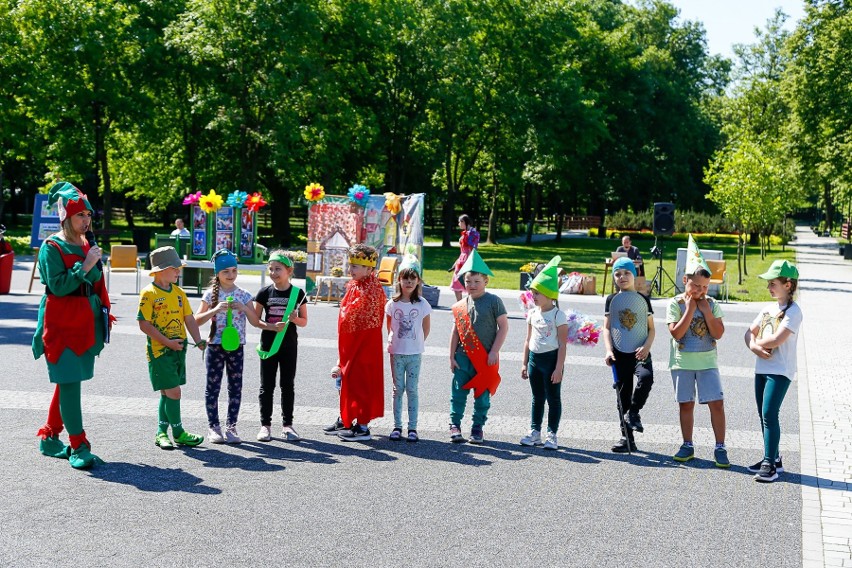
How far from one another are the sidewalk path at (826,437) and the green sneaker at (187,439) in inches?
184

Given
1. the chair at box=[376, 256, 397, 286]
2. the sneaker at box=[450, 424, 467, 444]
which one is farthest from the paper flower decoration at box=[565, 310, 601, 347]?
the chair at box=[376, 256, 397, 286]

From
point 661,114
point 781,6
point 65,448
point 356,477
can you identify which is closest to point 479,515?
point 356,477

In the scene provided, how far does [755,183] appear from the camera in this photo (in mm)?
30484

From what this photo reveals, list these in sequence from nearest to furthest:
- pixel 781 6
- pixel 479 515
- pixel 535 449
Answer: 1. pixel 479 515
2. pixel 535 449
3. pixel 781 6

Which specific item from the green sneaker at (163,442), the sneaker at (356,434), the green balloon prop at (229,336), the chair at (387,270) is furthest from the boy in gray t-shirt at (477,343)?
the chair at (387,270)

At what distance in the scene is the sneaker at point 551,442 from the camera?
8258 millimetres

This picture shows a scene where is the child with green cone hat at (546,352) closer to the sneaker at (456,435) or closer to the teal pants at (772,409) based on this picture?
the sneaker at (456,435)

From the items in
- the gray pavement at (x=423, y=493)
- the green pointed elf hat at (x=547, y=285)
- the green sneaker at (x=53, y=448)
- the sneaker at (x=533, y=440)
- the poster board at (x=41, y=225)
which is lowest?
the gray pavement at (x=423, y=493)

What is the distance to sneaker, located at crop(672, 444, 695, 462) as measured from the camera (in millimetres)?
7922

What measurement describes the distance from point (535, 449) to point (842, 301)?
62.6 ft

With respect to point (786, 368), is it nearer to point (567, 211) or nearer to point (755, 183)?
point (755, 183)

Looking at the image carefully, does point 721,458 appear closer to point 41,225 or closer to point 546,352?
point 546,352

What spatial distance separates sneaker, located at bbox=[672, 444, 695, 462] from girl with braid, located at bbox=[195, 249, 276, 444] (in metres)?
3.56

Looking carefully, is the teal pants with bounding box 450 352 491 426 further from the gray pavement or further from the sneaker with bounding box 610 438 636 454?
the sneaker with bounding box 610 438 636 454
